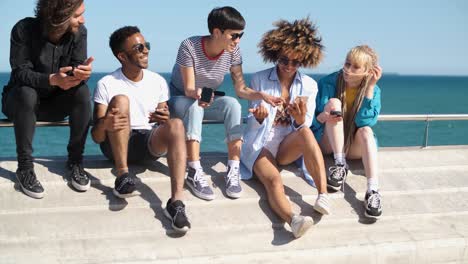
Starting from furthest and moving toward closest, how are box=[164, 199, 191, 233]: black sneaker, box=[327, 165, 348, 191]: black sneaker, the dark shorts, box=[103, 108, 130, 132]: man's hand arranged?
box=[327, 165, 348, 191]: black sneaker → the dark shorts → box=[103, 108, 130, 132]: man's hand → box=[164, 199, 191, 233]: black sneaker

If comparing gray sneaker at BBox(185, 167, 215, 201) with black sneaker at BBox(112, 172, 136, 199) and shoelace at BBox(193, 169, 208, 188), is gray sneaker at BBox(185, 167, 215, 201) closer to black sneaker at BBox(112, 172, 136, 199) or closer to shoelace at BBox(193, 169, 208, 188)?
shoelace at BBox(193, 169, 208, 188)

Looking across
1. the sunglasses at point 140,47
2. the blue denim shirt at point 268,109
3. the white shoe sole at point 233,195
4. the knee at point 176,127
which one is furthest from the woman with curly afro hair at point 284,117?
the sunglasses at point 140,47

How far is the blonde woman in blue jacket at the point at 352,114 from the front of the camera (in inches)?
193

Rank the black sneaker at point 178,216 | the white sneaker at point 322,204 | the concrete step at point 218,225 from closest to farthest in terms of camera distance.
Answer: the concrete step at point 218,225, the black sneaker at point 178,216, the white sneaker at point 322,204

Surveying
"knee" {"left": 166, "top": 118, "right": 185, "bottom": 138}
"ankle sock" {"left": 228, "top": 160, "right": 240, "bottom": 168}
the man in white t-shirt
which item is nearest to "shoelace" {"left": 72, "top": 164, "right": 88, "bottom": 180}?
the man in white t-shirt

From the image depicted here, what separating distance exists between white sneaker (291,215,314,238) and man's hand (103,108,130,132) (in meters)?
1.51

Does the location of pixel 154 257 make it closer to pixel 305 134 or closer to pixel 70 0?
pixel 305 134

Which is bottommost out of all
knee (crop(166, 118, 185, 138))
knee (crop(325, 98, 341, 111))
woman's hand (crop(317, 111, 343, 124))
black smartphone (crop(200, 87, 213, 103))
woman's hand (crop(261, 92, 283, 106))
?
woman's hand (crop(317, 111, 343, 124))

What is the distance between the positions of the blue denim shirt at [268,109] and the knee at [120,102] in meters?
1.20

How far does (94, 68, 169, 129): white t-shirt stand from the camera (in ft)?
15.4

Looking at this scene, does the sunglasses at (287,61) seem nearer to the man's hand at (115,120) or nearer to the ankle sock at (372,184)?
the ankle sock at (372,184)

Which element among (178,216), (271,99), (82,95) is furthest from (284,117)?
(82,95)

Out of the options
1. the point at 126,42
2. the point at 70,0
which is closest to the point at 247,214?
the point at 126,42

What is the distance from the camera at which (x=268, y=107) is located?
16.4 feet
